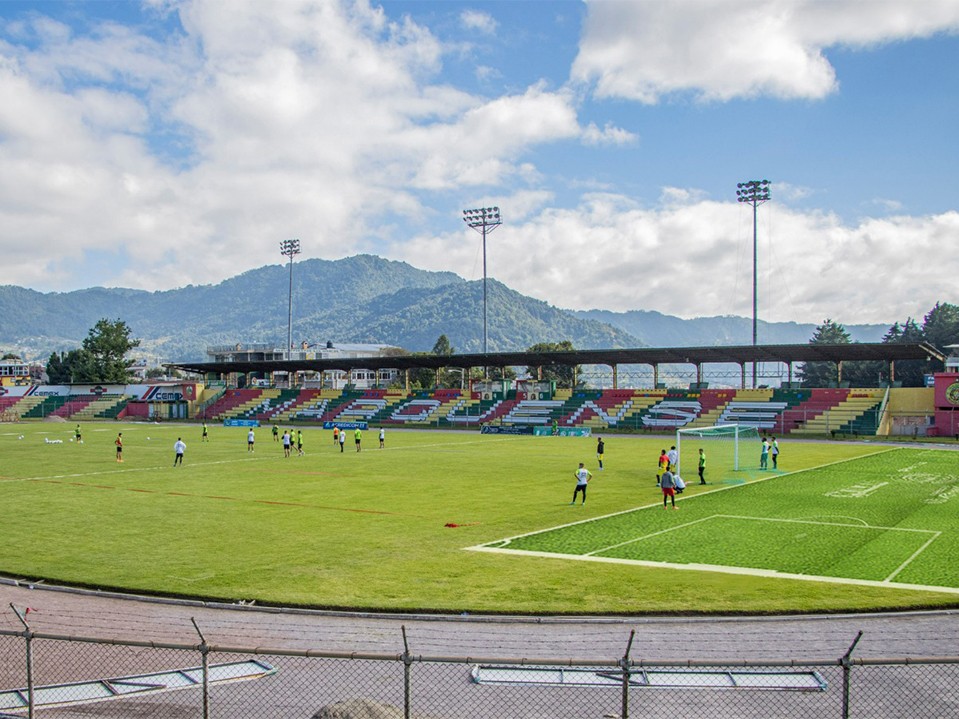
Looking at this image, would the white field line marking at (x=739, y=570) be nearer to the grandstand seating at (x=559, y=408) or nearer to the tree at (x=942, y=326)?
the grandstand seating at (x=559, y=408)

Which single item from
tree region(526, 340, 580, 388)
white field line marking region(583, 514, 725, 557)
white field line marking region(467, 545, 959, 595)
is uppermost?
tree region(526, 340, 580, 388)

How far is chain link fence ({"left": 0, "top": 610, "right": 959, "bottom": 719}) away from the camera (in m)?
11.3

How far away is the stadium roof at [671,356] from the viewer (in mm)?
73312

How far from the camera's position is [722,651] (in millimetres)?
13766

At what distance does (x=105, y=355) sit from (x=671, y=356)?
10974cm

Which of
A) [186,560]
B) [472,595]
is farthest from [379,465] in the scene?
[472,595]

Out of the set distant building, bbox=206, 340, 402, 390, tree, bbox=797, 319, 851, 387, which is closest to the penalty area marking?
tree, bbox=797, 319, 851, 387

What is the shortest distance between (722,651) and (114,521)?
21.0 metres

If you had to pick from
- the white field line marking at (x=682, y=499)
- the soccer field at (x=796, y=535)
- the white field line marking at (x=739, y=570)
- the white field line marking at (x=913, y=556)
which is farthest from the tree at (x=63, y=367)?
the white field line marking at (x=913, y=556)

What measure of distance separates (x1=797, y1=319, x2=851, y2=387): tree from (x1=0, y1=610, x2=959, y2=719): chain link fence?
353 ft

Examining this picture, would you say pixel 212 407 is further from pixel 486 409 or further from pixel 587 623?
pixel 587 623

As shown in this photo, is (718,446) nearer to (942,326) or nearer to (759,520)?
(759,520)

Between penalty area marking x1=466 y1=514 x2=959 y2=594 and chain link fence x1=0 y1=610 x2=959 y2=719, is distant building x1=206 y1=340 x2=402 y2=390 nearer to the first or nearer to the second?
penalty area marking x1=466 y1=514 x2=959 y2=594

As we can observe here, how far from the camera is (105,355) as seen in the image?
489 feet
